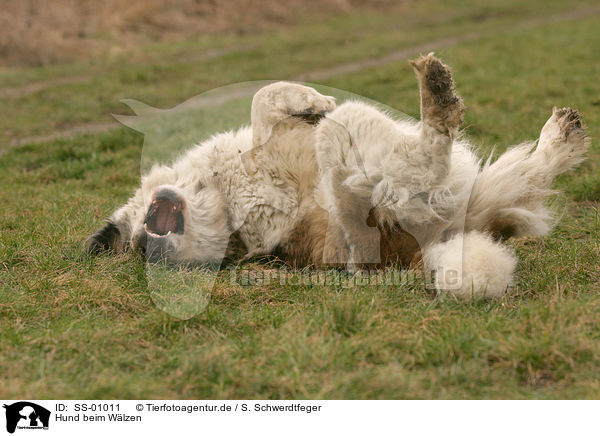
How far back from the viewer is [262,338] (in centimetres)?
283

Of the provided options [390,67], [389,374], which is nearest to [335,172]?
[389,374]

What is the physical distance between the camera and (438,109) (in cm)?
325

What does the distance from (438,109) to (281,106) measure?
113 cm

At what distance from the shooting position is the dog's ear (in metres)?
3.81

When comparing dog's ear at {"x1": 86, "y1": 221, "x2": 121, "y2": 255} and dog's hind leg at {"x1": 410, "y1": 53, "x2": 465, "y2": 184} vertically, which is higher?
dog's hind leg at {"x1": 410, "y1": 53, "x2": 465, "y2": 184}

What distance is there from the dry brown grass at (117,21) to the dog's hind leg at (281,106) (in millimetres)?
9320

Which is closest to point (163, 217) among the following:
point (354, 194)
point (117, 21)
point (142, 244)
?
point (142, 244)

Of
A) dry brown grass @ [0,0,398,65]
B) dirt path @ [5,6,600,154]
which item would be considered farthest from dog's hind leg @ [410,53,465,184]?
dry brown grass @ [0,0,398,65]

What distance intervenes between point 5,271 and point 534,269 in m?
3.16

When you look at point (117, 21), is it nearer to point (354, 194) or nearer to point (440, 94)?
point (354, 194)

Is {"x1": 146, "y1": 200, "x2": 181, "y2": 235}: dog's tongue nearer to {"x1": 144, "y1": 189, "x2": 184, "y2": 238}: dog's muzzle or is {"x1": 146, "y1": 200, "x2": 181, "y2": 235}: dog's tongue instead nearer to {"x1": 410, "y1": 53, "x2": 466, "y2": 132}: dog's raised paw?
{"x1": 144, "y1": 189, "x2": 184, "y2": 238}: dog's muzzle

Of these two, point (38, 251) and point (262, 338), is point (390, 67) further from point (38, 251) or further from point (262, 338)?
point (262, 338)

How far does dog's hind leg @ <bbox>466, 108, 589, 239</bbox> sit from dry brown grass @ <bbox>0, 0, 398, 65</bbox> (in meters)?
10.6
